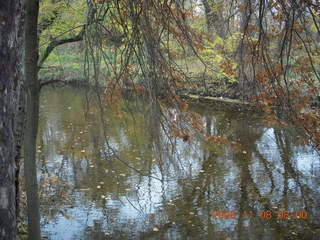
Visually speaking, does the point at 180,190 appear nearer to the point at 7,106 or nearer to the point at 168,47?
the point at 168,47

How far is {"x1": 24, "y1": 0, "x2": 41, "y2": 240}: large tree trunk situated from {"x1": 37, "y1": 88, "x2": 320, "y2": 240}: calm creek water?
2.65 ft

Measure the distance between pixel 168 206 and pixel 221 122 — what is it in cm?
728

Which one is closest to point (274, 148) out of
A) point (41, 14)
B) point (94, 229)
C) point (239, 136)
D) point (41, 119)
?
point (239, 136)

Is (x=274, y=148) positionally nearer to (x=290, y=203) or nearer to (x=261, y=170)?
(x=261, y=170)

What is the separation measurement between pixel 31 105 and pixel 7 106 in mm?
3716
